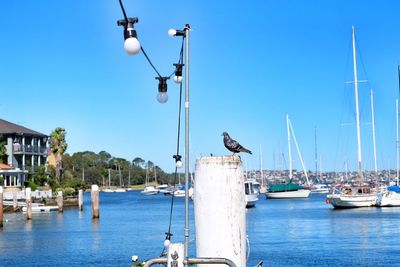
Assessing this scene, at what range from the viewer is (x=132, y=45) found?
25.7 feet

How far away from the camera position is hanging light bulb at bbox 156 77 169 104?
1141 cm

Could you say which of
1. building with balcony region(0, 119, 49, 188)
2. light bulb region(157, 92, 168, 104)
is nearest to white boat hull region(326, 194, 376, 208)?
building with balcony region(0, 119, 49, 188)

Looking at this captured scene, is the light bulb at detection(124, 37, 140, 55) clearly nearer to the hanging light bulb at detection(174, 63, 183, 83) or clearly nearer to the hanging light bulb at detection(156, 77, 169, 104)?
Answer: the hanging light bulb at detection(156, 77, 169, 104)

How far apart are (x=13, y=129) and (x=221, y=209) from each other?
10287 cm

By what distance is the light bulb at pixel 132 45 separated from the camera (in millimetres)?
7844

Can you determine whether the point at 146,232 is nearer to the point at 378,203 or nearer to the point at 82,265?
the point at 82,265

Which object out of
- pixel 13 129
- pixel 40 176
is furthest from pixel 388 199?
pixel 13 129

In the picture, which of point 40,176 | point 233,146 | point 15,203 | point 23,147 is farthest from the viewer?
point 23,147

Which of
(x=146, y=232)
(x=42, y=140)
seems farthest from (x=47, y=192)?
(x=146, y=232)

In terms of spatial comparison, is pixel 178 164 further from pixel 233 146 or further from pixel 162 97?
pixel 233 146

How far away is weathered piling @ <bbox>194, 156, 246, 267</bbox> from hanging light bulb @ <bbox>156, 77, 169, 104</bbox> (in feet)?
11.3

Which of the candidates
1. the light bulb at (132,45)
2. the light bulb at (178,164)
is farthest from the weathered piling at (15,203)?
the light bulb at (132,45)

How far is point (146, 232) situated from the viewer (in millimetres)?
61688

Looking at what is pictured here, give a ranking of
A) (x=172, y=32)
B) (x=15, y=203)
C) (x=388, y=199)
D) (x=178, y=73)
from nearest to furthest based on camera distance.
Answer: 1. (x=172, y=32)
2. (x=178, y=73)
3. (x=15, y=203)
4. (x=388, y=199)
